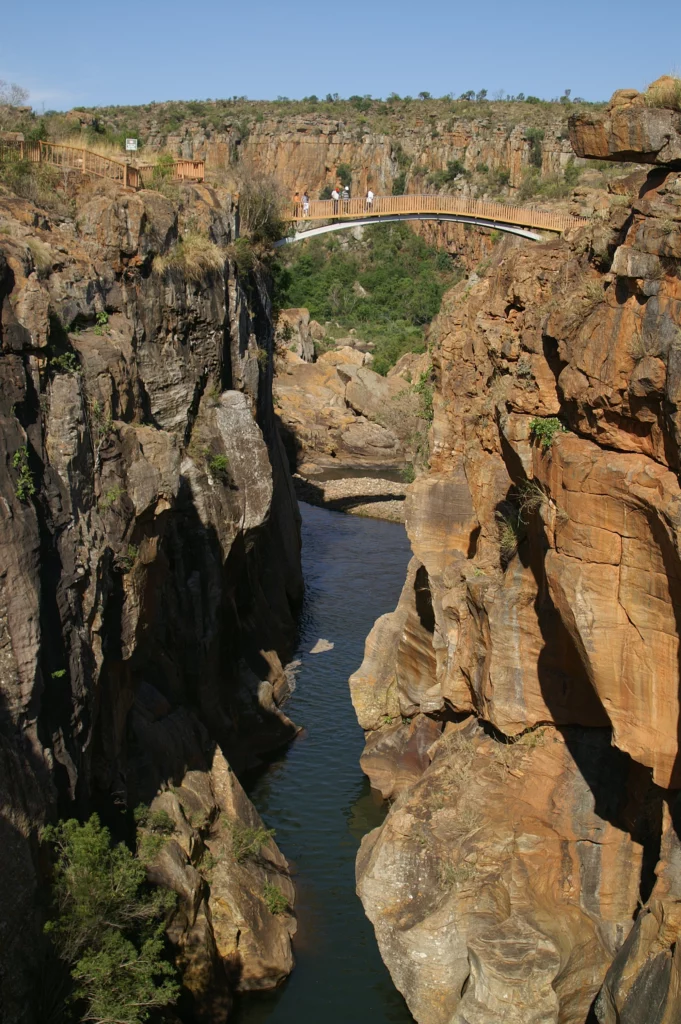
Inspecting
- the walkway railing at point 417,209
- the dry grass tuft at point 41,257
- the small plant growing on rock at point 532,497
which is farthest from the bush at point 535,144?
the small plant growing on rock at point 532,497

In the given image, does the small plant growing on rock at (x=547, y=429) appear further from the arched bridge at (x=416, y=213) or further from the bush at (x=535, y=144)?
the bush at (x=535, y=144)

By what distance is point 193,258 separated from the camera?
24.2m

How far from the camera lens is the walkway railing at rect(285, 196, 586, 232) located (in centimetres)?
3478

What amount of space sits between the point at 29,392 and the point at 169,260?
28.9ft

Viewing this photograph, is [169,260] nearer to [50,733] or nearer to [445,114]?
[50,733]

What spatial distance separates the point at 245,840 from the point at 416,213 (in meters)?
26.0

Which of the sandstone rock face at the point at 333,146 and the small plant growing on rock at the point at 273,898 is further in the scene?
the sandstone rock face at the point at 333,146

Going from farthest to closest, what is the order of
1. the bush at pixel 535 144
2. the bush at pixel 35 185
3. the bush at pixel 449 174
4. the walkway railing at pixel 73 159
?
1. the bush at pixel 449 174
2. the bush at pixel 535 144
3. the walkway railing at pixel 73 159
4. the bush at pixel 35 185

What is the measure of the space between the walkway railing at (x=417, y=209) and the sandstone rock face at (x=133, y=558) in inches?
427

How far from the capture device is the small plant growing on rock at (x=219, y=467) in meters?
23.0

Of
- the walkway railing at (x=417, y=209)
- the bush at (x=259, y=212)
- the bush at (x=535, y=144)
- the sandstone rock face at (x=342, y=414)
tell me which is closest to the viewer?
the bush at (x=259, y=212)

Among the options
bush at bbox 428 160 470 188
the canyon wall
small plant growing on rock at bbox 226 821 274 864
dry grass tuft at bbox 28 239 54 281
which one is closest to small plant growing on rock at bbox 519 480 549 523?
the canyon wall

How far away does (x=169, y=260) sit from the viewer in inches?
925

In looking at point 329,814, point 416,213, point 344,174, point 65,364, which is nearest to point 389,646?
point 329,814
